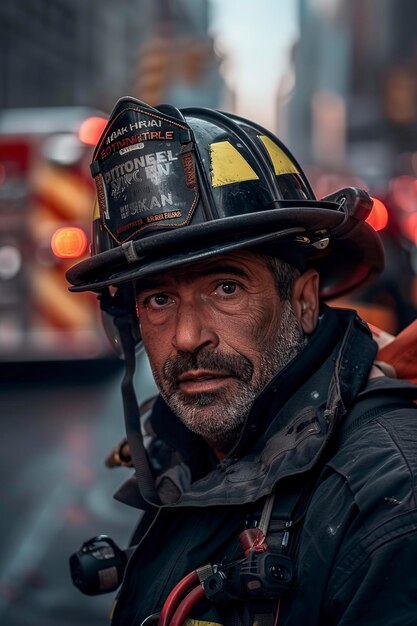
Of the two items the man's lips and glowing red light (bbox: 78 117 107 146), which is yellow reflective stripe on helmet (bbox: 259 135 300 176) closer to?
the man's lips

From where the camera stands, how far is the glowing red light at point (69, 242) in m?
10.2

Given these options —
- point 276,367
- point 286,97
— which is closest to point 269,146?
point 276,367

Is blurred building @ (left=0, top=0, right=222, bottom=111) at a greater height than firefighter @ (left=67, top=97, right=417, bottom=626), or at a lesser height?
greater

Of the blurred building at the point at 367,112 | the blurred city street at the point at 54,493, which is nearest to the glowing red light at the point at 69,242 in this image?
the blurred city street at the point at 54,493

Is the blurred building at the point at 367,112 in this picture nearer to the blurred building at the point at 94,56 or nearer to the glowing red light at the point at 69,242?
the glowing red light at the point at 69,242

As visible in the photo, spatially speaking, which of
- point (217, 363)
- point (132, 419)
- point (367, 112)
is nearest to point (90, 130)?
point (132, 419)

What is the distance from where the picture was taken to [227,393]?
236cm

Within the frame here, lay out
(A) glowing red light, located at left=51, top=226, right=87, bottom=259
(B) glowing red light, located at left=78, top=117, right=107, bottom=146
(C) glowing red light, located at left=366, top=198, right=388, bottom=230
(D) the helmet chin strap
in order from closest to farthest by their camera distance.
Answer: (D) the helmet chin strap < (B) glowing red light, located at left=78, top=117, right=107, bottom=146 < (A) glowing red light, located at left=51, top=226, right=87, bottom=259 < (C) glowing red light, located at left=366, top=198, right=388, bottom=230

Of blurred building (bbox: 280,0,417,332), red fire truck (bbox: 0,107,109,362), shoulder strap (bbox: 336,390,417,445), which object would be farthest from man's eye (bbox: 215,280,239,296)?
blurred building (bbox: 280,0,417,332)

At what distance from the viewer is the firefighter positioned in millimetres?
1850

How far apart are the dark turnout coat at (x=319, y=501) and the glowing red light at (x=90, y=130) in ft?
25.0

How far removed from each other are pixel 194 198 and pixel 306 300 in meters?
0.44

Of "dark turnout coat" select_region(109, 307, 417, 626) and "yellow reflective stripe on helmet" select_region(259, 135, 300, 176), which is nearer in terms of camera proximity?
"dark turnout coat" select_region(109, 307, 417, 626)

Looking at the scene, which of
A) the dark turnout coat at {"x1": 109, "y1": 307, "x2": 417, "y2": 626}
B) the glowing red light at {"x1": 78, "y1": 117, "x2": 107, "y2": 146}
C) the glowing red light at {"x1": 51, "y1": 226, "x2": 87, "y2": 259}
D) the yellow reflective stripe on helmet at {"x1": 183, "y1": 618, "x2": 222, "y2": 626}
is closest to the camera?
the dark turnout coat at {"x1": 109, "y1": 307, "x2": 417, "y2": 626}
